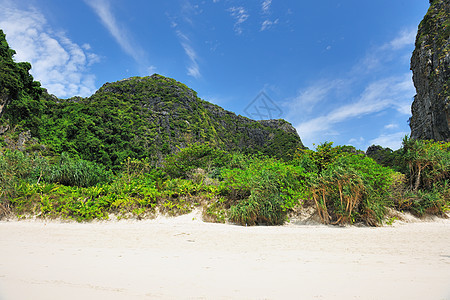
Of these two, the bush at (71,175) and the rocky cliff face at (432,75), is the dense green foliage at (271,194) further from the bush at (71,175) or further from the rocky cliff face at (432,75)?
the rocky cliff face at (432,75)

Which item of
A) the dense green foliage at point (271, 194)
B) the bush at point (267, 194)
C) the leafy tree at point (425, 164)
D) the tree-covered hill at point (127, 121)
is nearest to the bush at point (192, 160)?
the dense green foliage at point (271, 194)

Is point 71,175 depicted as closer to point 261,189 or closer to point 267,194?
point 261,189

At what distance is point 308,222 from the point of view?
815 cm

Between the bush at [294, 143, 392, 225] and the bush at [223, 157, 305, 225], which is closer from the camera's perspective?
the bush at [294, 143, 392, 225]

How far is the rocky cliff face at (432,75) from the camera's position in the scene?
31.3m

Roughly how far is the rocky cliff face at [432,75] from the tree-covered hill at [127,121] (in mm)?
22484

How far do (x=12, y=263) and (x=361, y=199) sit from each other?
9260 millimetres

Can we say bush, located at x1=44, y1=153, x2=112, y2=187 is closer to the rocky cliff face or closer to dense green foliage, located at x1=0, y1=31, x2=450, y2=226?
dense green foliage, located at x1=0, y1=31, x2=450, y2=226

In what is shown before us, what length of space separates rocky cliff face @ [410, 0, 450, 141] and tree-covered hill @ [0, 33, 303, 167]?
73.8 feet

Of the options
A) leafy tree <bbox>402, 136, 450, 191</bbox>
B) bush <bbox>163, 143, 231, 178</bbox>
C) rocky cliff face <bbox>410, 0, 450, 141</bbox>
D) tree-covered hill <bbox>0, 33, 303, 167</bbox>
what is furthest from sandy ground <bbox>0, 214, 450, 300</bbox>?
rocky cliff face <bbox>410, 0, 450, 141</bbox>

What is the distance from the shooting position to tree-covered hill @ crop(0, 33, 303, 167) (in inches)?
1239

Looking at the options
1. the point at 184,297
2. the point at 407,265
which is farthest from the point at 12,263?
the point at 407,265

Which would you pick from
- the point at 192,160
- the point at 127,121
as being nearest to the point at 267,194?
the point at 192,160

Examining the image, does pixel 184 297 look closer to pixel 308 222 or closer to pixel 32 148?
pixel 308 222
